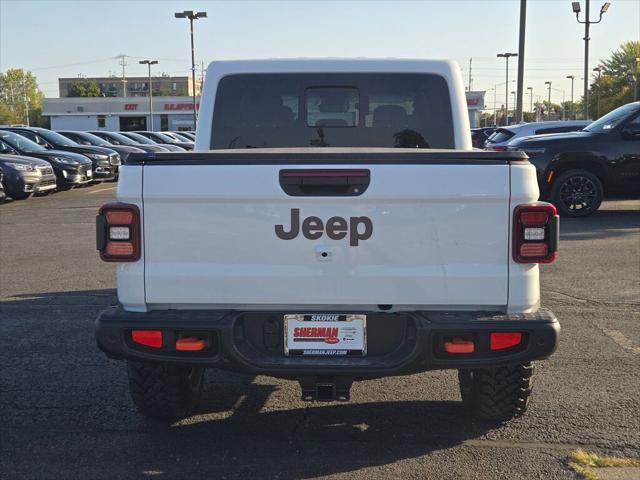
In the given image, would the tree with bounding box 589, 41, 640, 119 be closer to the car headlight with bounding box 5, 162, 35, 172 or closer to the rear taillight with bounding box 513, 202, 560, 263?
the car headlight with bounding box 5, 162, 35, 172

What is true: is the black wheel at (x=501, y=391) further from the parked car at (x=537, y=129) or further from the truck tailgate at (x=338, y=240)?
the parked car at (x=537, y=129)

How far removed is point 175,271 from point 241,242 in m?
0.34

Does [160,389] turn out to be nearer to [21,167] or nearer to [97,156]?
[21,167]

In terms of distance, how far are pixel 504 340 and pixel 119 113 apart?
87.2 m

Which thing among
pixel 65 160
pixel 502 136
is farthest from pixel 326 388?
pixel 65 160

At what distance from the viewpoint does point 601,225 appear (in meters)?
13.0

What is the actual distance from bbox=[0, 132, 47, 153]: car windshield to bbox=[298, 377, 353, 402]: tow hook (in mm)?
17955

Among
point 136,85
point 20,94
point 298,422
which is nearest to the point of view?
point 298,422

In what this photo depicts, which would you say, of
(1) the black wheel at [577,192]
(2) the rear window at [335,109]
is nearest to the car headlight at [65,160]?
(1) the black wheel at [577,192]

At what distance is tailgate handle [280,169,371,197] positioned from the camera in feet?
11.7

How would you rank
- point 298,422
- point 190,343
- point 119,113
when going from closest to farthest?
point 190,343
point 298,422
point 119,113

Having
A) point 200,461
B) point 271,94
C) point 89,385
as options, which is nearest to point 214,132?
point 271,94

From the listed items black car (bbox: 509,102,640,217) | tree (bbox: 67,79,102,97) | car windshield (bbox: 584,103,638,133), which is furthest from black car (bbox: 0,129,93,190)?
tree (bbox: 67,79,102,97)

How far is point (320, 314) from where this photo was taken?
367 cm
